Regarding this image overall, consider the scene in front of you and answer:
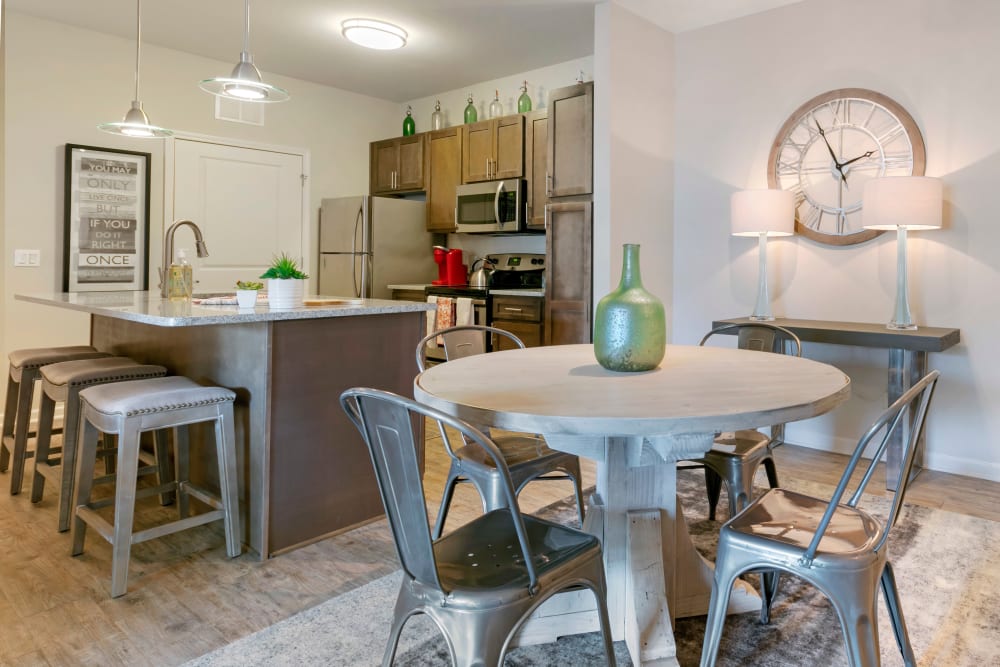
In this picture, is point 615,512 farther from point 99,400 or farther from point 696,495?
point 99,400

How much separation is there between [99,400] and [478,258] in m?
3.88

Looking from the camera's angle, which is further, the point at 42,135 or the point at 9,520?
the point at 42,135

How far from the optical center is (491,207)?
507cm

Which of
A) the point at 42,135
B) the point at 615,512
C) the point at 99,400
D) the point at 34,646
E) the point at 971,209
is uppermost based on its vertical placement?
the point at 42,135

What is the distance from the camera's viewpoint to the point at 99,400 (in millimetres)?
2143

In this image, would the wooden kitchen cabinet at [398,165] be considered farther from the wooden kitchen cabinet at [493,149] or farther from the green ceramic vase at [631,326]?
the green ceramic vase at [631,326]

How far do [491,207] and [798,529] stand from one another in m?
3.92

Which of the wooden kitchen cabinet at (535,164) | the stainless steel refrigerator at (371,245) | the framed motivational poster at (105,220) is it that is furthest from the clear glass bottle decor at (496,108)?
the framed motivational poster at (105,220)

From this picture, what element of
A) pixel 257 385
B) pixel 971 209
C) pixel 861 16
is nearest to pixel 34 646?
pixel 257 385

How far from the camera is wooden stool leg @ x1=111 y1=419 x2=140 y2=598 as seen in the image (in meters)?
2.04

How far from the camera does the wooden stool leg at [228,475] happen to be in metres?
2.25

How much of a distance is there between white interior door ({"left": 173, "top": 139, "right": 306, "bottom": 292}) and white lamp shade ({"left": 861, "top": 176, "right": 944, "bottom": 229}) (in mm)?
4325

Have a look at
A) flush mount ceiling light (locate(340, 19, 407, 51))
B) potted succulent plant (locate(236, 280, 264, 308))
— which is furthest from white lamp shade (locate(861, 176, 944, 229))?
flush mount ceiling light (locate(340, 19, 407, 51))

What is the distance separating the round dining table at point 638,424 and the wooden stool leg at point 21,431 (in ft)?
7.23
